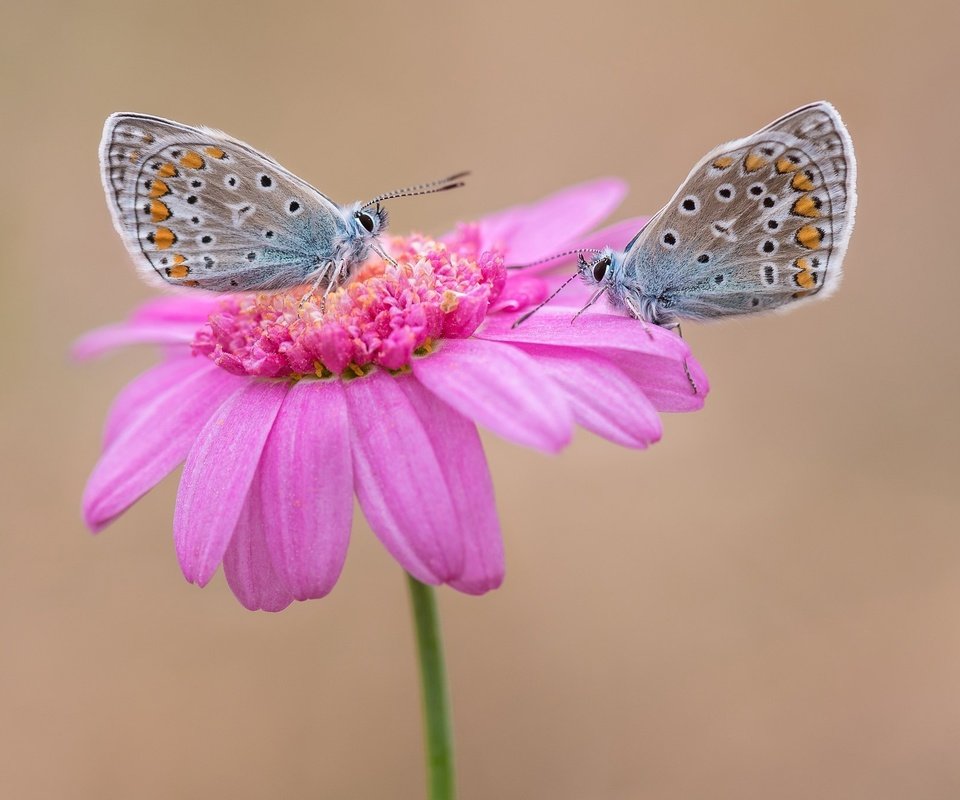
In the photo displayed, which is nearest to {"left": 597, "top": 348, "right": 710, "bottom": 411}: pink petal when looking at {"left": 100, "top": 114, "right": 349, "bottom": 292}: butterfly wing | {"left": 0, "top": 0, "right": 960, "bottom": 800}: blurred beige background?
{"left": 100, "top": 114, "right": 349, "bottom": 292}: butterfly wing

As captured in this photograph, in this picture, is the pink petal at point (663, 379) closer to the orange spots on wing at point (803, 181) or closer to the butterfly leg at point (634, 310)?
the butterfly leg at point (634, 310)

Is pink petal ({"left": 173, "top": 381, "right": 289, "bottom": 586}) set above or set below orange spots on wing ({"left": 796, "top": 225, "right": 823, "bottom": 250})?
below

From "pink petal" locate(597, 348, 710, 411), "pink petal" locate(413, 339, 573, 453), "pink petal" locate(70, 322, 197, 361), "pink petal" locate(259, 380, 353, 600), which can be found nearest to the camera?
"pink petal" locate(413, 339, 573, 453)

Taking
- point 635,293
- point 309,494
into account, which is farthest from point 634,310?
point 309,494

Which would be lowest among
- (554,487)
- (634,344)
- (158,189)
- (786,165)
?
(554,487)

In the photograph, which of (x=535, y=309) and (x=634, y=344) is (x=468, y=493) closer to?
(x=634, y=344)

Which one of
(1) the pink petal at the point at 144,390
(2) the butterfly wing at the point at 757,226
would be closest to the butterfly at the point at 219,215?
(1) the pink petal at the point at 144,390

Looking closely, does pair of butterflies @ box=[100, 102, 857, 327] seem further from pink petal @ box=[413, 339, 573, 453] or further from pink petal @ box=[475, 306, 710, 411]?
pink petal @ box=[413, 339, 573, 453]

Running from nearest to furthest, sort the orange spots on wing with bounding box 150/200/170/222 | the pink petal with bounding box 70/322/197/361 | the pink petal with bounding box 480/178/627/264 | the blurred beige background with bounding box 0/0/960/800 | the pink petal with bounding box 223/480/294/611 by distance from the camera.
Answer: the pink petal with bounding box 223/480/294/611
the orange spots on wing with bounding box 150/200/170/222
the pink petal with bounding box 70/322/197/361
the pink petal with bounding box 480/178/627/264
the blurred beige background with bounding box 0/0/960/800
